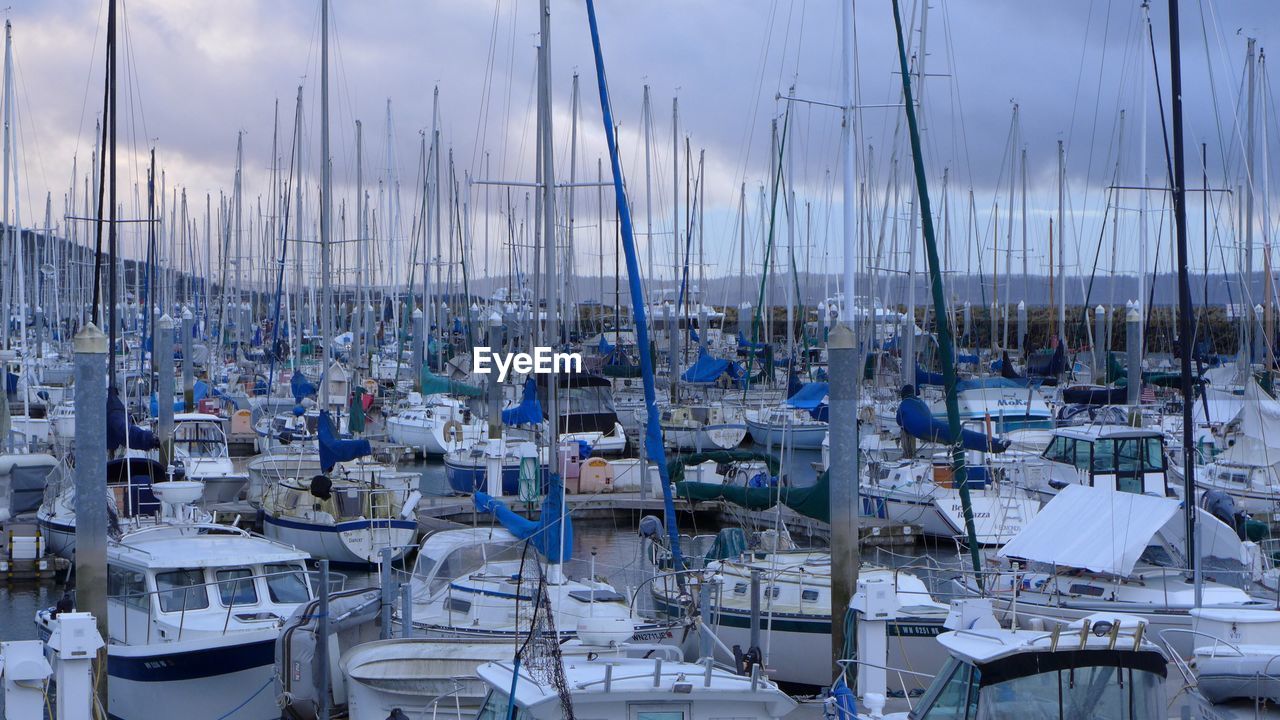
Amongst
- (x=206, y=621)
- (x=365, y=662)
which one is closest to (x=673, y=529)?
(x=365, y=662)

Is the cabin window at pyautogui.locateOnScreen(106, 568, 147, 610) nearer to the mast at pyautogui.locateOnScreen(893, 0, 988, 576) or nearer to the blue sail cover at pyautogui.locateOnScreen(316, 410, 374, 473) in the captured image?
the blue sail cover at pyautogui.locateOnScreen(316, 410, 374, 473)

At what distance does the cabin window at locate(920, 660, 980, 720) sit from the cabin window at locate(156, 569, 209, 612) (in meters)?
10.5

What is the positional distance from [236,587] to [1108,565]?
10734 mm

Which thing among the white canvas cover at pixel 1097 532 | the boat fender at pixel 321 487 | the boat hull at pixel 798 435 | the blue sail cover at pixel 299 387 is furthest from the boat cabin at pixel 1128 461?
the blue sail cover at pixel 299 387

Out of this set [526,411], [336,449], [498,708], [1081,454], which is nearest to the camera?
[498,708]

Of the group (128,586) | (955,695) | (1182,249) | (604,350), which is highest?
(1182,249)

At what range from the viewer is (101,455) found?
45.5 ft

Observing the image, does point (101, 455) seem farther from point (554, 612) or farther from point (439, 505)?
point (439, 505)

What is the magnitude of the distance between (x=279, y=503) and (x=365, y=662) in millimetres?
13120

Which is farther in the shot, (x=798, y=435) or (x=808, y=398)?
(x=798, y=435)

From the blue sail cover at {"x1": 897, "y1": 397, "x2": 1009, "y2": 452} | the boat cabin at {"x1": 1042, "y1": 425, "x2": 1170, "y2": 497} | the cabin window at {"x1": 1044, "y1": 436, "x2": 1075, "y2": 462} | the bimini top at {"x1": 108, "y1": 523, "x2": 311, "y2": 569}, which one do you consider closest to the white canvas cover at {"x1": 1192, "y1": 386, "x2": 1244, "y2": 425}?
the blue sail cover at {"x1": 897, "y1": 397, "x2": 1009, "y2": 452}

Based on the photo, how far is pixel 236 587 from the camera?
17234mm

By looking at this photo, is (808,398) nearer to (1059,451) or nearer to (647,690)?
(1059,451)

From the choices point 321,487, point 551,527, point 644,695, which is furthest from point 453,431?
point 644,695
